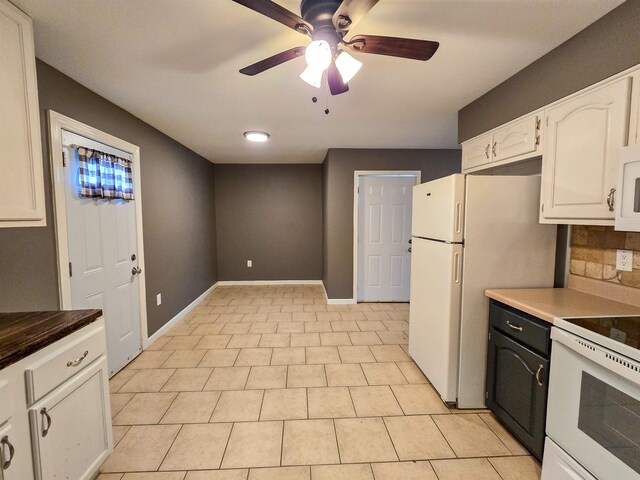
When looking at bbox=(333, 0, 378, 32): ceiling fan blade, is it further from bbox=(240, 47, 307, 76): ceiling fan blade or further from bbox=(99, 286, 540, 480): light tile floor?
bbox=(99, 286, 540, 480): light tile floor

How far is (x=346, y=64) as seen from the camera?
58.2 inches

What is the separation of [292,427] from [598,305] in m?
1.98

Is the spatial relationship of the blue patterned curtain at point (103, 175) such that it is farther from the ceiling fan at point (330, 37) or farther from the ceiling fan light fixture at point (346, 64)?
the ceiling fan light fixture at point (346, 64)

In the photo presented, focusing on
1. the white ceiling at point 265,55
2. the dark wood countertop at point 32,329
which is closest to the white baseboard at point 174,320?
the dark wood countertop at point 32,329

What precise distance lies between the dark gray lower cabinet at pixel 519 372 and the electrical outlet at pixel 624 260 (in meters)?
0.64

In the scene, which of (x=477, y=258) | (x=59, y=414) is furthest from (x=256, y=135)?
(x=59, y=414)

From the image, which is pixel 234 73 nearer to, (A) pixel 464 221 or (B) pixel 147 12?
(B) pixel 147 12

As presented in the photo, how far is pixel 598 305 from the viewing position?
5.34 feet

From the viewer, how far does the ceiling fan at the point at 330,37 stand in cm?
116

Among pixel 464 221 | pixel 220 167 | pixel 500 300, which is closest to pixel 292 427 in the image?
pixel 500 300

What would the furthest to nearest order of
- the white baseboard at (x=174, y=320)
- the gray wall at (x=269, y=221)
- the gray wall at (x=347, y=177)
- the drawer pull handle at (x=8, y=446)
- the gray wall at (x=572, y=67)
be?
1. the gray wall at (x=269, y=221)
2. the gray wall at (x=347, y=177)
3. the white baseboard at (x=174, y=320)
4. the gray wall at (x=572, y=67)
5. the drawer pull handle at (x=8, y=446)

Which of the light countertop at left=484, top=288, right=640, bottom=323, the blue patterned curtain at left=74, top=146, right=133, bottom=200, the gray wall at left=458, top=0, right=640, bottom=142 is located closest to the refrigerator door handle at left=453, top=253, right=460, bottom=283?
the light countertop at left=484, top=288, right=640, bottom=323

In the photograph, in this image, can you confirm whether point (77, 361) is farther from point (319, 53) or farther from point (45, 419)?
point (319, 53)

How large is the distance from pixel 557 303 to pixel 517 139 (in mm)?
1172
